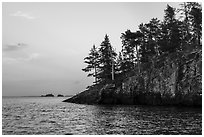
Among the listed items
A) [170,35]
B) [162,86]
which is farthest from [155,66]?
[170,35]

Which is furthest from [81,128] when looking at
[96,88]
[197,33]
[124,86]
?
[197,33]

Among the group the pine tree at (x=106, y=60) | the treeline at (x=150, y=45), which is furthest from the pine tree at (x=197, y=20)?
the pine tree at (x=106, y=60)

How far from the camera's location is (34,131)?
19547mm

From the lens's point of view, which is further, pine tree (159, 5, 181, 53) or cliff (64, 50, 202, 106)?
pine tree (159, 5, 181, 53)

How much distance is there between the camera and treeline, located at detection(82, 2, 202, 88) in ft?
164

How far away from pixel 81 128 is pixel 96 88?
33013mm

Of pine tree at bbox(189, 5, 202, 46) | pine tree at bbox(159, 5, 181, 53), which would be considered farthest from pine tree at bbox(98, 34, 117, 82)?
pine tree at bbox(189, 5, 202, 46)

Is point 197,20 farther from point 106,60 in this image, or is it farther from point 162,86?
point 106,60

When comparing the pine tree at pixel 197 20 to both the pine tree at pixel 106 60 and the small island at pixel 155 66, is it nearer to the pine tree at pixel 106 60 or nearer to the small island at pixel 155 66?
the small island at pixel 155 66

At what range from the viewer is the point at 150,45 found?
189ft

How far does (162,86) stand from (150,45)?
16.8 m

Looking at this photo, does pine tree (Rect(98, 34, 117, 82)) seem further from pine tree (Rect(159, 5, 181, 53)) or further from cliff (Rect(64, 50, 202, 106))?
pine tree (Rect(159, 5, 181, 53))

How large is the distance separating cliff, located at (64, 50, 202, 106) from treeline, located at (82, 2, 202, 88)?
1184 millimetres

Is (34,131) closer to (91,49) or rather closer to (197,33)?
(197,33)
